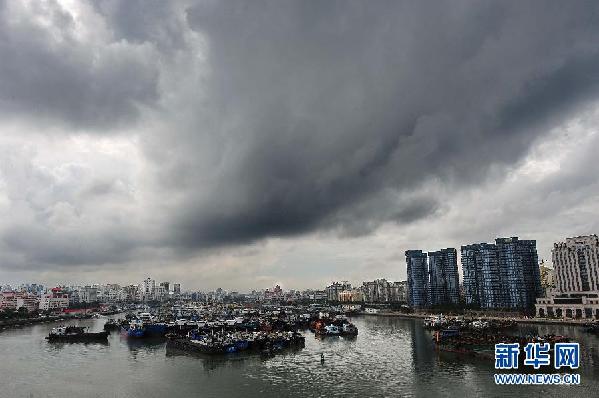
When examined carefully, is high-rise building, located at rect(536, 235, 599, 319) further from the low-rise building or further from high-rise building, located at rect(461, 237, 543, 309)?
the low-rise building

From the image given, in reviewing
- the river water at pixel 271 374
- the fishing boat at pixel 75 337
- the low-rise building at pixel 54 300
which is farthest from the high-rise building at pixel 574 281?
the low-rise building at pixel 54 300

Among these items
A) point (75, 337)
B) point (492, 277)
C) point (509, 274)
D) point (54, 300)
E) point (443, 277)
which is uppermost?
point (509, 274)

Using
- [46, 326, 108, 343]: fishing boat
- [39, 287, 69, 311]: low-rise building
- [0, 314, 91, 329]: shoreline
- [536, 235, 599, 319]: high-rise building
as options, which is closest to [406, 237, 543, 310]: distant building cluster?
[536, 235, 599, 319]: high-rise building

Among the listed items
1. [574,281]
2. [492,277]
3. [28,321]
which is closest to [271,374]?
[492,277]

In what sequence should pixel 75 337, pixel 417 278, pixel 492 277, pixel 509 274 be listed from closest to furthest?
pixel 75 337 < pixel 509 274 < pixel 492 277 < pixel 417 278

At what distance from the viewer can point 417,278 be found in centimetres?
13300

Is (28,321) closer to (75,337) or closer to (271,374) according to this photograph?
(75,337)

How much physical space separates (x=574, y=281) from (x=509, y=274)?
13.6m

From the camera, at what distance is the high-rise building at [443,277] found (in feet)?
411

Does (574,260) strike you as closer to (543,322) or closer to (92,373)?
(543,322)

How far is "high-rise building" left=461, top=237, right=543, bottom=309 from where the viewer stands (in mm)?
98312

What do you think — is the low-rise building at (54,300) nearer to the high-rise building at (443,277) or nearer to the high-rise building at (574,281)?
the high-rise building at (443,277)

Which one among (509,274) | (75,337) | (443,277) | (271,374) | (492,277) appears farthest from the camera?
(443,277)

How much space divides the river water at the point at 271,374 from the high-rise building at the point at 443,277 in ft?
240
